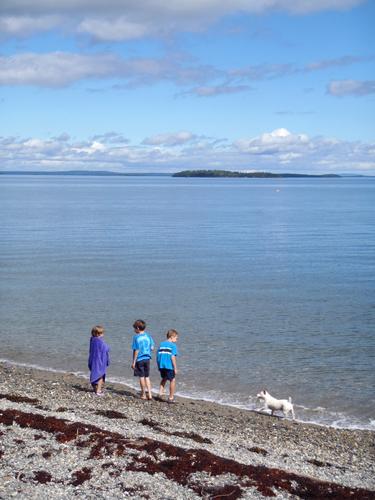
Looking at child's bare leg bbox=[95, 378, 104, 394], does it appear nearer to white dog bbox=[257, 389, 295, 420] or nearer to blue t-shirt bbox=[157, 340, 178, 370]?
blue t-shirt bbox=[157, 340, 178, 370]

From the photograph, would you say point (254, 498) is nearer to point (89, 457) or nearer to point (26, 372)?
point (89, 457)

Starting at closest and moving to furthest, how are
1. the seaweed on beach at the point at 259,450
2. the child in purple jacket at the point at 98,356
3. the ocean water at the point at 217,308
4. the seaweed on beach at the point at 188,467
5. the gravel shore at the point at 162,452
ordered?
the gravel shore at the point at 162,452 → the seaweed on beach at the point at 188,467 → the seaweed on beach at the point at 259,450 → the child in purple jacket at the point at 98,356 → the ocean water at the point at 217,308

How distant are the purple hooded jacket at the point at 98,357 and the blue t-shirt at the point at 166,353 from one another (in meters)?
1.57

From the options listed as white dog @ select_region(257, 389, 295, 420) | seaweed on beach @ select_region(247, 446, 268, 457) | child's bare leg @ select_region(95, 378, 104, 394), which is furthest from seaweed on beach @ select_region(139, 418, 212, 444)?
white dog @ select_region(257, 389, 295, 420)

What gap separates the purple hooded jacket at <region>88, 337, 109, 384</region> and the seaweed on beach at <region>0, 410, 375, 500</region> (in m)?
3.76

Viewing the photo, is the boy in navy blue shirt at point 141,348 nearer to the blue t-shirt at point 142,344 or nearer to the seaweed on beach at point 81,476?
the blue t-shirt at point 142,344

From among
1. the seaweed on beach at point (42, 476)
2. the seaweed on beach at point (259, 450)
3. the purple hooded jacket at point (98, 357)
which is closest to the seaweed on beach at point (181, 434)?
the seaweed on beach at point (259, 450)

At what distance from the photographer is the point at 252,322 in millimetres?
29734

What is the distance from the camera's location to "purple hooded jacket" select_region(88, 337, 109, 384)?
714 inches

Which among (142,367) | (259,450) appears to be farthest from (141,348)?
(259,450)

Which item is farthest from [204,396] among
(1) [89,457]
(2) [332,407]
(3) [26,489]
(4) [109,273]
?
(4) [109,273]

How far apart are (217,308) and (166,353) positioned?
14680 mm

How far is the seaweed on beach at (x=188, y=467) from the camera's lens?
Result: 467 inches

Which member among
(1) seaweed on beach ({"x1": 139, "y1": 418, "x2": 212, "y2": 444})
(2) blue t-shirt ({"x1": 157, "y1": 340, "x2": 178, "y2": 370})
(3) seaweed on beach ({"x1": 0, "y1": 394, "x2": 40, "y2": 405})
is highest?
(2) blue t-shirt ({"x1": 157, "y1": 340, "x2": 178, "y2": 370})
